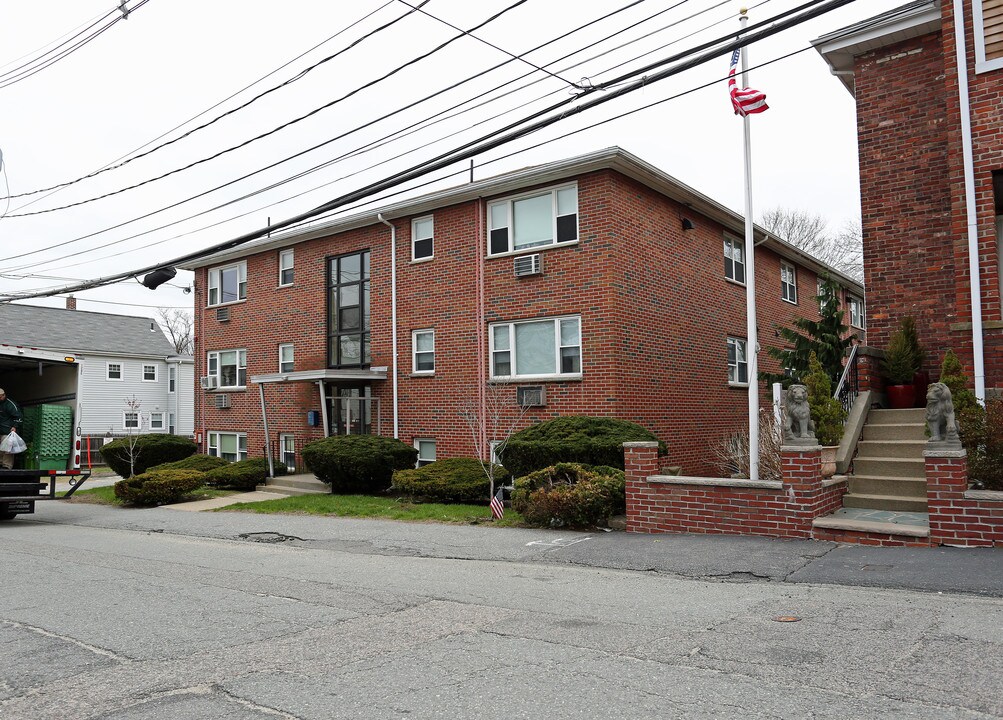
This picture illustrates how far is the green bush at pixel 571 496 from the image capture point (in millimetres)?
11320

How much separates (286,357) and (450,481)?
9593 mm

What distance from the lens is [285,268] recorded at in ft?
75.0

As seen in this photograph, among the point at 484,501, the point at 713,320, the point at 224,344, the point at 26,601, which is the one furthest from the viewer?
the point at 224,344

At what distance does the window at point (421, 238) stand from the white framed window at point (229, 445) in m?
8.54

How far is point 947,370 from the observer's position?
10680mm

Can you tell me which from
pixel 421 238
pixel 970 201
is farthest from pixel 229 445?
pixel 970 201

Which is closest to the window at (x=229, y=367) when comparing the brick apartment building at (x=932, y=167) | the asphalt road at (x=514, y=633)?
the asphalt road at (x=514, y=633)

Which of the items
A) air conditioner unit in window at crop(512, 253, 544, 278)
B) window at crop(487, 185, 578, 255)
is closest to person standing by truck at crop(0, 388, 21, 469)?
window at crop(487, 185, 578, 255)

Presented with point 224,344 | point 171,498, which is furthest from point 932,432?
point 224,344

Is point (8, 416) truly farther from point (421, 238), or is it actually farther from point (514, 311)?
point (514, 311)

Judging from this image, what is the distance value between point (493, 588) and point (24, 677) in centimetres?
409

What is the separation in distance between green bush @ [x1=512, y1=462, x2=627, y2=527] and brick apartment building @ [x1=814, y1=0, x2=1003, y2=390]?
502 centimetres

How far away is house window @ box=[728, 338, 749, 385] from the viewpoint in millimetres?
20531

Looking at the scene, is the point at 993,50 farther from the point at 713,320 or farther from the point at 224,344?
the point at 224,344
